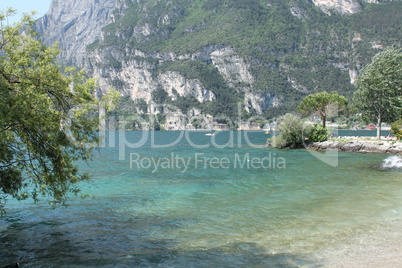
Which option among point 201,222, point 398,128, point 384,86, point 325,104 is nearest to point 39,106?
point 201,222

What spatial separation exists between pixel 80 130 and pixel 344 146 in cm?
4742

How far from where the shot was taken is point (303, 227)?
12.7 m

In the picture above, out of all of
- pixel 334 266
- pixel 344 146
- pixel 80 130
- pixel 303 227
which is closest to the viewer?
pixel 334 266

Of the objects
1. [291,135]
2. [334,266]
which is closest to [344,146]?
[291,135]

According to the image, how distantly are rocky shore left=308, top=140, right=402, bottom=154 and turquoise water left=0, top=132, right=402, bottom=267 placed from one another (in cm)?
2135

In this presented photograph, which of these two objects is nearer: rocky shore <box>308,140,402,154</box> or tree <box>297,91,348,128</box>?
rocky shore <box>308,140,402,154</box>

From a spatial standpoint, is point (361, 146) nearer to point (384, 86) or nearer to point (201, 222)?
point (384, 86)

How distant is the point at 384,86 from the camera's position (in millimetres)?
45344

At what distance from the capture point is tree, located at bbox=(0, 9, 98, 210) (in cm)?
802

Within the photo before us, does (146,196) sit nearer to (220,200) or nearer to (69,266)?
(220,200)

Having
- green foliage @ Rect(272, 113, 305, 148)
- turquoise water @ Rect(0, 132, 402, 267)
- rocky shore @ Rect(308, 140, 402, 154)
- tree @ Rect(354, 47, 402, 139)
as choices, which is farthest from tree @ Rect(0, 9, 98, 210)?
green foliage @ Rect(272, 113, 305, 148)

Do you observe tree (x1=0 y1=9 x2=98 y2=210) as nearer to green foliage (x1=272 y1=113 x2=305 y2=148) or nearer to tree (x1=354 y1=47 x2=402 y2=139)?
tree (x1=354 y1=47 x2=402 y2=139)

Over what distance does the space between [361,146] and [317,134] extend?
1016 centimetres

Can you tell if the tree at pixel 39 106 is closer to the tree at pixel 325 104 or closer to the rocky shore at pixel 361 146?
the rocky shore at pixel 361 146
